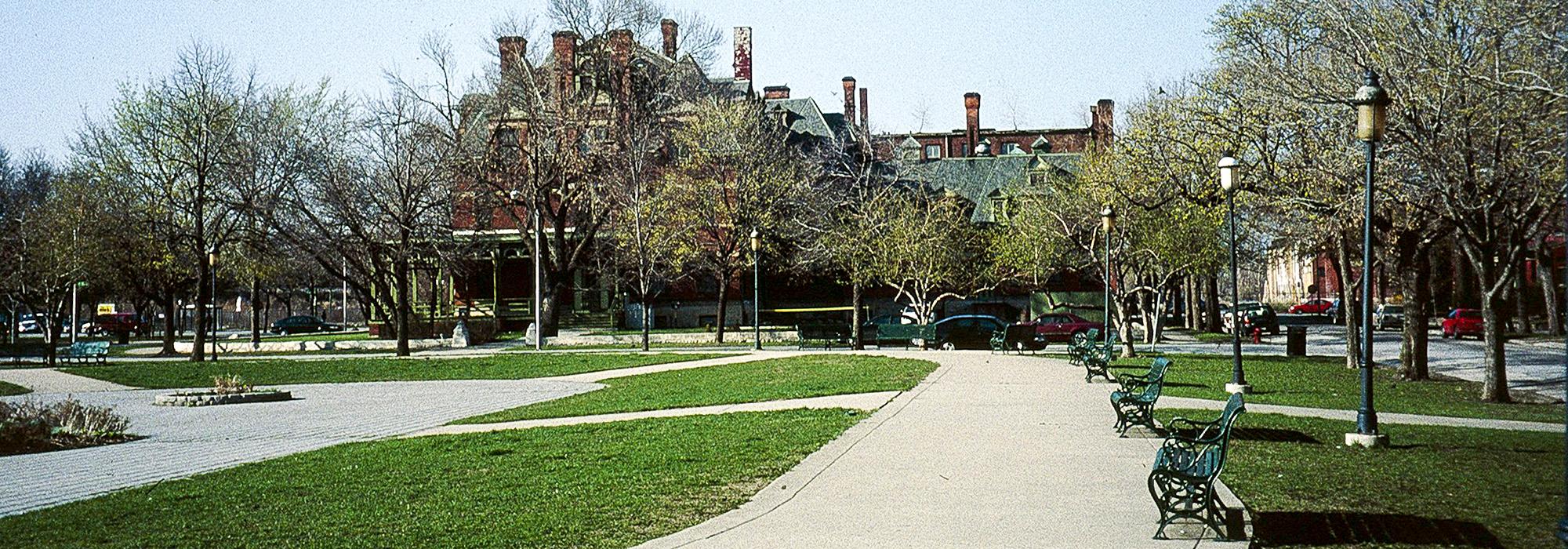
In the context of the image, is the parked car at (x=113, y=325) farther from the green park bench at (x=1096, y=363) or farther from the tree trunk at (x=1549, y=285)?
the tree trunk at (x=1549, y=285)

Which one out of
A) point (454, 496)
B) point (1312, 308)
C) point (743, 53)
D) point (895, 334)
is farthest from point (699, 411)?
point (1312, 308)

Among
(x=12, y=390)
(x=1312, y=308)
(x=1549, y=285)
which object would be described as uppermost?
(x=1549, y=285)

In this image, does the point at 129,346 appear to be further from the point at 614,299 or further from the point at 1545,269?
the point at 1545,269

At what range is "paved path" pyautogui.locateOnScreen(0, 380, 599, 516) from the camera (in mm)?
13273

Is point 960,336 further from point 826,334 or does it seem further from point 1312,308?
point 1312,308

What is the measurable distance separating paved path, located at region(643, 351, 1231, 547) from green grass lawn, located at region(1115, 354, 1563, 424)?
477 centimetres

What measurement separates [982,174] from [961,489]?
59675mm

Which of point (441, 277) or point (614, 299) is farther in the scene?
point (441, 277)

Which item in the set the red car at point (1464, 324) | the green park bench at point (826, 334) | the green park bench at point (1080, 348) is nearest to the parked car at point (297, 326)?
the green park bench at point (826, 334)

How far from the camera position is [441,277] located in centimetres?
6581

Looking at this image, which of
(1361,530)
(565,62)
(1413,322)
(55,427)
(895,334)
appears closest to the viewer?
(1361,530)

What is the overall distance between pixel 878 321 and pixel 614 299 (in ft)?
50.2

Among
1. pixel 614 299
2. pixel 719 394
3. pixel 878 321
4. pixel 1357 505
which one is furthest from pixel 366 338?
pixel 1357 505

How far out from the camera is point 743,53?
68750mm
